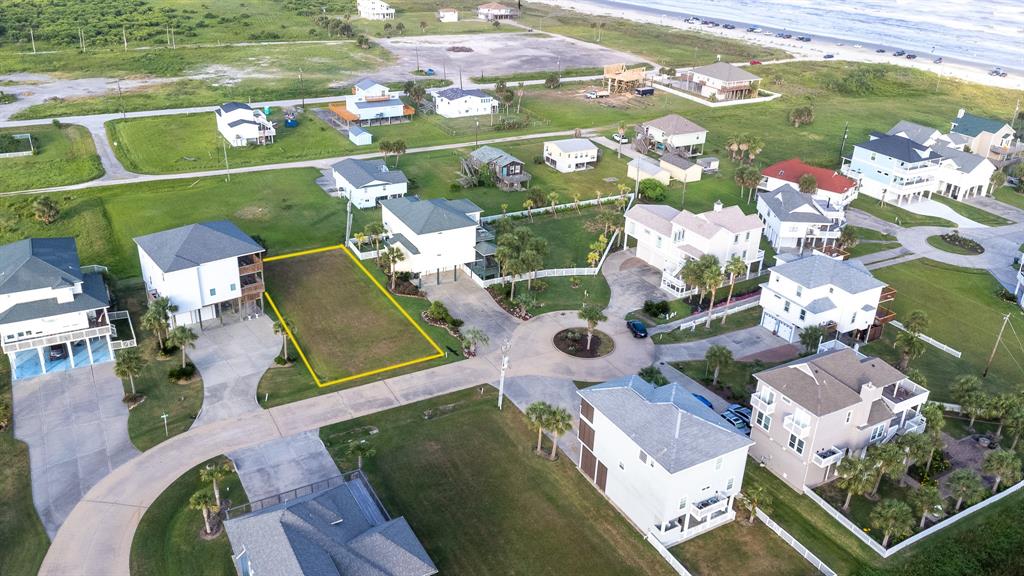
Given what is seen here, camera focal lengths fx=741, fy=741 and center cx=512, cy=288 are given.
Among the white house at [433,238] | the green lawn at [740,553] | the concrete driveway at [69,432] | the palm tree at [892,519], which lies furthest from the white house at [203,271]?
the palm tree at [892,519]

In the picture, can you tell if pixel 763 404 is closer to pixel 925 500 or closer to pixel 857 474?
pixel 857 474

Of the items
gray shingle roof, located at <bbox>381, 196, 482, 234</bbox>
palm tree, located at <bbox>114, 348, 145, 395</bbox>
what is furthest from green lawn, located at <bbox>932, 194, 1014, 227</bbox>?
palm tree, located at <bbox>114, 348, 145, 395</bbox>

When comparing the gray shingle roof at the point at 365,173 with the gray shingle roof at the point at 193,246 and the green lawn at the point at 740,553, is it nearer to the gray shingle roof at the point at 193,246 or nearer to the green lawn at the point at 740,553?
the gray shingle roof at the point at 193,246

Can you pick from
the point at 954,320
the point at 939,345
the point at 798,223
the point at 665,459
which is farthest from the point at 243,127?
the point at 954,320

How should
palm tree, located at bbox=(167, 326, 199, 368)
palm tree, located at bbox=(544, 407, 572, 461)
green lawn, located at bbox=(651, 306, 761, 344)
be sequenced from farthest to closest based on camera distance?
1. green lawn, located at bbox=(651, 306, 761, 344)
2. palm tree, located at bbox=(167, 326, 199, 368)
3. palm tree, located at bbox=(544, 407, 572, 461)

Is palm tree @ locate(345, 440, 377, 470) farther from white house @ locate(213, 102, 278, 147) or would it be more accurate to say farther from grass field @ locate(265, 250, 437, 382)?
white house @ locate(213, 102, 278, 147)

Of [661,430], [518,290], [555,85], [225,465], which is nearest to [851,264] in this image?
[518,290]

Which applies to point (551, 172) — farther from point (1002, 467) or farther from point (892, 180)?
point (1002, 467)
